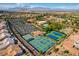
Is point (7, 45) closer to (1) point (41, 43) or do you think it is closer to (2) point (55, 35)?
(1) point (41, 43)

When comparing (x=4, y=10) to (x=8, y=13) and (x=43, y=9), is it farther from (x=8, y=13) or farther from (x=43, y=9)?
(x=43, y=9)

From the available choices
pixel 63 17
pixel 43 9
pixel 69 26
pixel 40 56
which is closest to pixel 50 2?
pixel 43 9

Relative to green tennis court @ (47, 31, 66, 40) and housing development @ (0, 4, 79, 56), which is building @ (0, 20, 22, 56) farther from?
green tennis court @ (47, 31, 66, 40)

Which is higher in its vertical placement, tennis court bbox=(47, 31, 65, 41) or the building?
tennis court bbox=(47, 31, 65, 41)

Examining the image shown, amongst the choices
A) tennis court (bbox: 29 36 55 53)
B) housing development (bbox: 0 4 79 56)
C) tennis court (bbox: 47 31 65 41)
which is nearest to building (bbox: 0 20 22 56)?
housing development (bbox: 0 4 79 56)

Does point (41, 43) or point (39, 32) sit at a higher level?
point (39, 32)

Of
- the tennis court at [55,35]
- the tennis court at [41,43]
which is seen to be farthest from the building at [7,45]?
the tennis court at [55,35]

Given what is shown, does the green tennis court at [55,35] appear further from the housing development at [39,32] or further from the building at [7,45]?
the building at [7,45]

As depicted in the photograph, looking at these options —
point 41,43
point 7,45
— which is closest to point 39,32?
point 41,43
